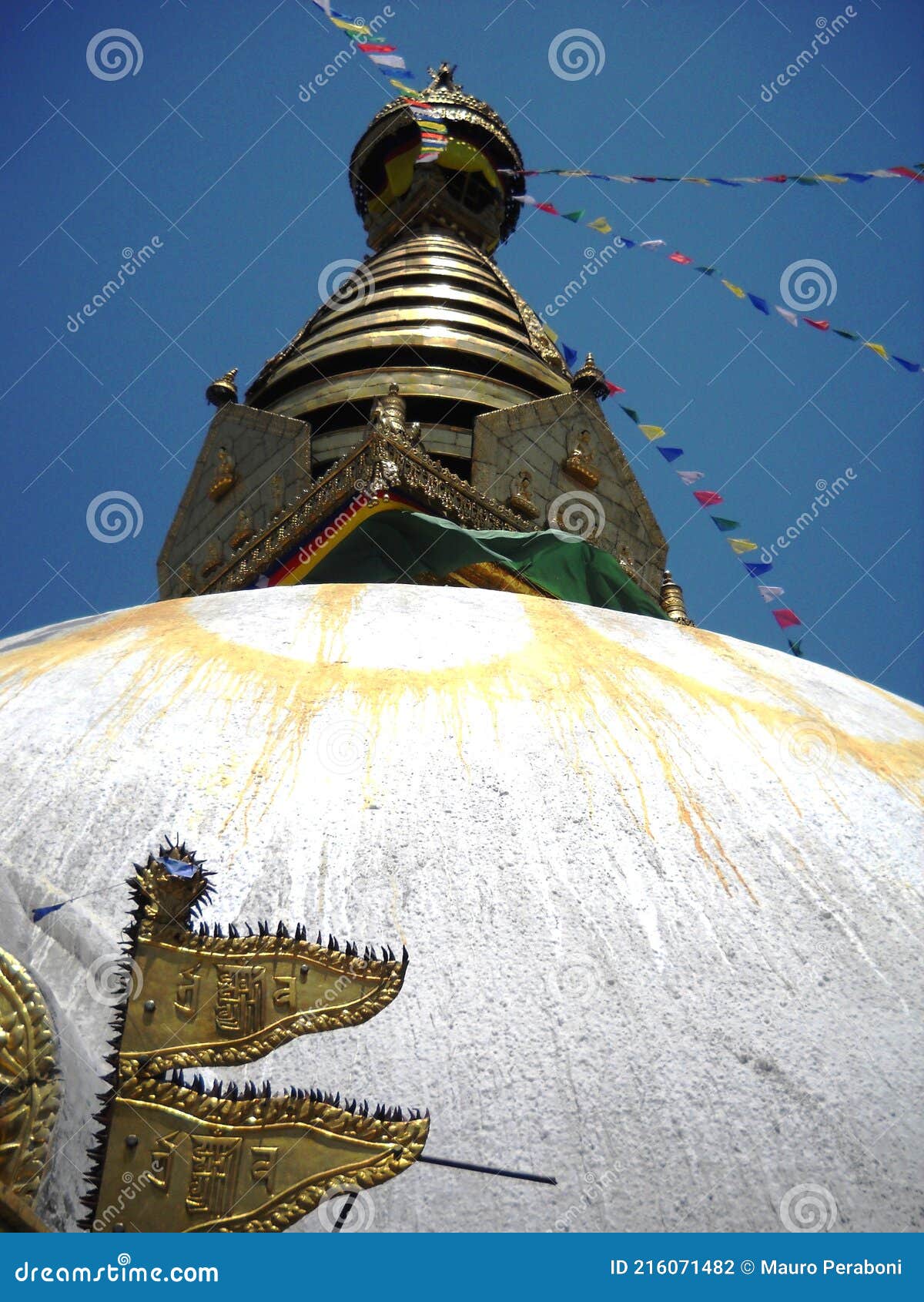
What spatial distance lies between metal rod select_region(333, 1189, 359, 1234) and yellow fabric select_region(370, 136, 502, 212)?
541 inches

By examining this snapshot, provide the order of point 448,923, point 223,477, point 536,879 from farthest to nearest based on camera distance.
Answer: point 223,477 < point 536,879 < point 448,923

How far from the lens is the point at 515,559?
21.0 ft

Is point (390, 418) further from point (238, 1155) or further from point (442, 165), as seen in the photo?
point (442, 165)

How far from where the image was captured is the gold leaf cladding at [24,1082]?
105 inches

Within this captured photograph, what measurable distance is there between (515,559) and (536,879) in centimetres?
335

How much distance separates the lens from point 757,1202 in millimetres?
2670

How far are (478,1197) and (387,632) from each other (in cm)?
208

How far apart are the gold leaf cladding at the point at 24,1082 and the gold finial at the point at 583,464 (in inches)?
323

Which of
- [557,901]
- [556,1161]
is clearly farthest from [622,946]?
[556,1161]

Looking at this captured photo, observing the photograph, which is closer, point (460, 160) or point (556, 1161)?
point (556, 1161)

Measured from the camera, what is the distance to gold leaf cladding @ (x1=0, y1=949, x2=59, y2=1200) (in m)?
2.67

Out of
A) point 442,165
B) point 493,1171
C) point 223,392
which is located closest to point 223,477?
point 223,392

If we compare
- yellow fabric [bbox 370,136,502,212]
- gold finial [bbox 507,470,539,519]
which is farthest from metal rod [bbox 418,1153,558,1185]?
yellow fabric [bbox 370,136,502,212]

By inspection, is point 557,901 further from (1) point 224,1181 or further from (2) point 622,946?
(1) point 224,1181
